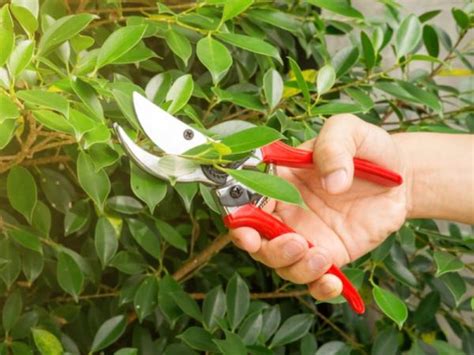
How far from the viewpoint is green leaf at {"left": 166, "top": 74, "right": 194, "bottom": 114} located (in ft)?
2.44

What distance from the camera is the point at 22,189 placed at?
833 mm

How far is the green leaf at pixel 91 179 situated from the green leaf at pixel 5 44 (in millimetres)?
161

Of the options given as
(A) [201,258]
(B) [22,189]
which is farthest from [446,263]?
(B) [22,189]

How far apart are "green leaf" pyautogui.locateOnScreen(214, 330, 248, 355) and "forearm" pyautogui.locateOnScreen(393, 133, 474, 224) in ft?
1.00

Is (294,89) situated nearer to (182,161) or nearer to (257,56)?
(257,56)

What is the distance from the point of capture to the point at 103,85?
672mm

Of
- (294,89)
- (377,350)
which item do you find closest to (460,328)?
(377,350)

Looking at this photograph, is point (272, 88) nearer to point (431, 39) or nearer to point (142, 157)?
point (142, 157)

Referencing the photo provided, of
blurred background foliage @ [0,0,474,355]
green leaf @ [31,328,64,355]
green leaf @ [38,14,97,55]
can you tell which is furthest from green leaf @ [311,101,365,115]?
green leaf @ [31,328,64,355]

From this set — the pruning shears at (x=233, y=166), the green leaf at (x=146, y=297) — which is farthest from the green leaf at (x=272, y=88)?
the green leaf at (x=146, y=297)

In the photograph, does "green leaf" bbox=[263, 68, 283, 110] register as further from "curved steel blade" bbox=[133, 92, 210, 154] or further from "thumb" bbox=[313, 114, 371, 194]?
"curved steel blade" bbox=[133, 92, 210, 154]

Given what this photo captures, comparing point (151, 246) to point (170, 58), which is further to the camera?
point (170, 58)

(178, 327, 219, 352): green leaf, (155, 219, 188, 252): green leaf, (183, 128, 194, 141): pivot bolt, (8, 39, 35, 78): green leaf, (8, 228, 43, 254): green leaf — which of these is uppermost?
(8, 39, 35, 78): green leaf

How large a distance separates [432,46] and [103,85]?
0.69 meters
